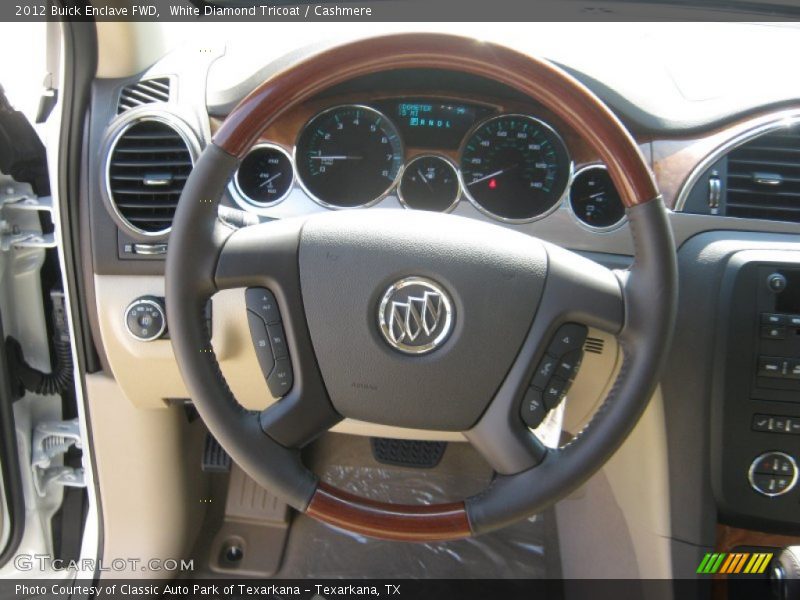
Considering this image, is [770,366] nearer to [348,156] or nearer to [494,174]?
[494,174]

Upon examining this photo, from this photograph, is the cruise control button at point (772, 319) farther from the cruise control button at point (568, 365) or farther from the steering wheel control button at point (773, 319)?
the cruise control button at point (568, 365)

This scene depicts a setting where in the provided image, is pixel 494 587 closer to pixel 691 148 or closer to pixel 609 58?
pixel 691 148

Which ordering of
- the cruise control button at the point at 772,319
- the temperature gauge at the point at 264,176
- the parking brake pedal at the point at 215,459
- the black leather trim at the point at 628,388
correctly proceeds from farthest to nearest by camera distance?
1. the parking brake pedal at the point at 215,459
2. the temperature gauge at the point at 264,176
3. the cruise control button at the point at 772,319
4. the black leather trim at the point at 628,388

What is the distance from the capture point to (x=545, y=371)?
3.16ft

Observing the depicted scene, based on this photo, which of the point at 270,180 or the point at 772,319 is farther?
the point at 270,180

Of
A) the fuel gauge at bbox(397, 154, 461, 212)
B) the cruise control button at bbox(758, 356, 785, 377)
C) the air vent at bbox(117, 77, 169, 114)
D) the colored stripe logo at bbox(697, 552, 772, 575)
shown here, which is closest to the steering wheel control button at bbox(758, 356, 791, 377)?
the cruise control button at bbox(758, 356, 785, 377)

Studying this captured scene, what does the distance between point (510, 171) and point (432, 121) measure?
174 millimetres

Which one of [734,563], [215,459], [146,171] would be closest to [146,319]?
[146,171]

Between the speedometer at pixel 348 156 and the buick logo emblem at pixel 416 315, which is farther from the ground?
the speedometer at pixel 348 156

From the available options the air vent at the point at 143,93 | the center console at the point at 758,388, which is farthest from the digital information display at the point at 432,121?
the center console at the point at 758,388

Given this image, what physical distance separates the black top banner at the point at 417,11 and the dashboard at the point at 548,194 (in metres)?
0.17

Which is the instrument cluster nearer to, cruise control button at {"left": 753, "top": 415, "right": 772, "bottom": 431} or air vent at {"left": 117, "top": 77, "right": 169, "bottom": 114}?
air vent at {"left": 117, "top": 77, "right": 169, "bottom": 114}

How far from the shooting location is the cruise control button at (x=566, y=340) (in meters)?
0.96

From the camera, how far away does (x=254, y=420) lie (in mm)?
982
